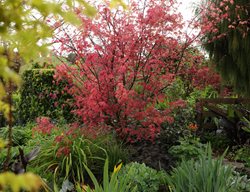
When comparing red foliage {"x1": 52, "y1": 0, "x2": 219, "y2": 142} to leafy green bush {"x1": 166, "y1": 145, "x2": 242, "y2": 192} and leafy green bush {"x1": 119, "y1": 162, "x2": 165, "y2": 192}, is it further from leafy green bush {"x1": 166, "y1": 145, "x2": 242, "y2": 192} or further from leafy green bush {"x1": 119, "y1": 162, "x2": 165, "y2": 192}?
leafy green bush {"x1": 166, "y1": 145, "x2": 242, "y2": 192}

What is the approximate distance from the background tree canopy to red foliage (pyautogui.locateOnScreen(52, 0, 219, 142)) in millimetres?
3571

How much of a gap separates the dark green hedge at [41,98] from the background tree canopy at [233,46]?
3399 mm

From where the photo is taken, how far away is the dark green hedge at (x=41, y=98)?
8.52 m

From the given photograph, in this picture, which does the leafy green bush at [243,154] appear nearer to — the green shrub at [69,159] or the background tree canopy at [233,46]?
the green shrub at [69,159]

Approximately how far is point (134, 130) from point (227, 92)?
7315mm

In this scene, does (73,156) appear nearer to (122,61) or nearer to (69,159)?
(69,159)

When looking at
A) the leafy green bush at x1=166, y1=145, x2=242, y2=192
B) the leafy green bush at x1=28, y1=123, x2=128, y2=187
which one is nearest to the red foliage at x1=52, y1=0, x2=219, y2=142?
the leafy green bush at x1=28, y1=123, x2=128, y2=187

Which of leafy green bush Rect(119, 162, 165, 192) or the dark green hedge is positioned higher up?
the dark green hedge

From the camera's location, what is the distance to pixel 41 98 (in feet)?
28.7

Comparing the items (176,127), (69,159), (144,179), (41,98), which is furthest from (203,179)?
(41,98)

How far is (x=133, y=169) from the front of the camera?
4.17m

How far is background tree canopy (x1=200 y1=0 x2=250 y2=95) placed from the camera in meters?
8.97

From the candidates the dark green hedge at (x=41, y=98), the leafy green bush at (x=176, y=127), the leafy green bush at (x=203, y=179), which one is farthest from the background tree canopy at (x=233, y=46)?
the leafy green bush at (x=203, y=179)

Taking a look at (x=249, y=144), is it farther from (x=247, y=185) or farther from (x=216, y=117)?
(x=247, y=185)
